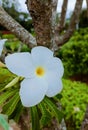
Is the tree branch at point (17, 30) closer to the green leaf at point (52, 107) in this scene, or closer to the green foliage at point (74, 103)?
the green leaf at point (52, 107)

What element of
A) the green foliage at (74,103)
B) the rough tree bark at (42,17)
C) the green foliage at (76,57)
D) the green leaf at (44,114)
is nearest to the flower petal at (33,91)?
the green leaf at (44,114)

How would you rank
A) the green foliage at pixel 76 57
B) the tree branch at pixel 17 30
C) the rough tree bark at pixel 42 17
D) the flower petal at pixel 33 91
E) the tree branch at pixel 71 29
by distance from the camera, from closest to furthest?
the flower petal at pixel 33 91 → the rough tree bark at pixel 42 17 → the tree branch at pixel 17 30 → the tree branch at pixel 71 29 → the green foliage at pixel 76 57

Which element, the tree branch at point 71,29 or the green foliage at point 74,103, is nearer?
the tree branch at point 71,29

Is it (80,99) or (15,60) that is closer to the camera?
(15,60)

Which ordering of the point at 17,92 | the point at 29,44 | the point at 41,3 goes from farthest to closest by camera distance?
the point at 29,44, the point at 41,3, the point at 17,92

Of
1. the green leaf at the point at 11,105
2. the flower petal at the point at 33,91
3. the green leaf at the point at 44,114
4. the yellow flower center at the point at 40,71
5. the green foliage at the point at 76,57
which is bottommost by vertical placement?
the green foliage at the point at 76,57

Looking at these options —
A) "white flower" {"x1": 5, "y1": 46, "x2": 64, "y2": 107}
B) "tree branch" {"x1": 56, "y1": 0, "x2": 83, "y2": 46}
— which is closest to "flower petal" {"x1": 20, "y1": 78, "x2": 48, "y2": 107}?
"white flower" {"x1": 5, "y1": 46, "x2": 64, "y2": 107}

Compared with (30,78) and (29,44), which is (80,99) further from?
(30,78)

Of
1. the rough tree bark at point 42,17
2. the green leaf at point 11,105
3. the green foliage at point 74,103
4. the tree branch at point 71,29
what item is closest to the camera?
the green leaf at point 11,105

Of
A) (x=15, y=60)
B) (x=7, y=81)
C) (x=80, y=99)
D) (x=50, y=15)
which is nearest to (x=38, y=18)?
(x=50, y=15)
